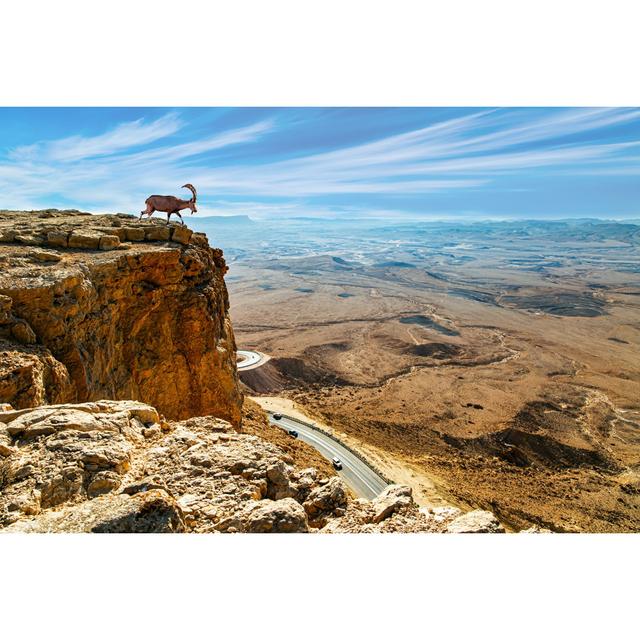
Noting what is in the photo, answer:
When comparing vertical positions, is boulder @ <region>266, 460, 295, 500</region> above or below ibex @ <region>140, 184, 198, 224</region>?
below

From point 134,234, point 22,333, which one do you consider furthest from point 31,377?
point 134,234

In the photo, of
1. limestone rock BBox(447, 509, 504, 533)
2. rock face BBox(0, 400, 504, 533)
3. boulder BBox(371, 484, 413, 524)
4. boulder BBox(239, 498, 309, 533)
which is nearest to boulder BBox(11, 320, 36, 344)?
rock face BBox(0, 400, 504, 533)

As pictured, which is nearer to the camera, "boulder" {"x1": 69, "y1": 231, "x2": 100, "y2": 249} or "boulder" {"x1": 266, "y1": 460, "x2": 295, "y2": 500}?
"boulder" {"x1": 266, "y1": 460, "x2": 295, "y2": 500}

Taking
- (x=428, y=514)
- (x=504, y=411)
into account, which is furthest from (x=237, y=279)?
(x=428, y=514)

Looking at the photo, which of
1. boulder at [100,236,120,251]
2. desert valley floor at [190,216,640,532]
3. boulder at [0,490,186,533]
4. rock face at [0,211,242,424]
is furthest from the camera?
desert valley floor at [190,216,640,532]

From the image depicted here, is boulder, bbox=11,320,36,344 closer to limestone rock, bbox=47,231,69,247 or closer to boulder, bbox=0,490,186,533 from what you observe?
limestone rock, bbox=47,231,69,247

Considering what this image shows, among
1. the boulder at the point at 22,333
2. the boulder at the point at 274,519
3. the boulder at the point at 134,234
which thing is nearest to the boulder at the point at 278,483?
the boulder at the point at 274,519
